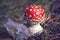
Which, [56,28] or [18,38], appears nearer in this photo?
[18,38]

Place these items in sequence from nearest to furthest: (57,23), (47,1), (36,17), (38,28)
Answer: (36,17) < (38,28) < (57,23) < (47,1)

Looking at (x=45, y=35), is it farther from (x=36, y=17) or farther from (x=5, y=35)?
(x=5, y=35)

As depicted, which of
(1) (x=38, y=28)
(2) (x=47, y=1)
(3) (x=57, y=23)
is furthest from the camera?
(2) (x=47, y=1)

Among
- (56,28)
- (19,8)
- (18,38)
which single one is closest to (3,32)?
(18,38)

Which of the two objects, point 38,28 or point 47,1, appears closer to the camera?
point 38,28

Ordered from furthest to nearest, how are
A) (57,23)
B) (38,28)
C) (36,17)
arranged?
(57,23), (38,28), (36,17)

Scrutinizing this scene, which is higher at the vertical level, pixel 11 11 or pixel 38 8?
pixel 38 8

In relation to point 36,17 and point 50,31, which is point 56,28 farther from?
point 36,17

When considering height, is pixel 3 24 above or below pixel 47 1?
below

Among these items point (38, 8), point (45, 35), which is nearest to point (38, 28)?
point (45, 35)
